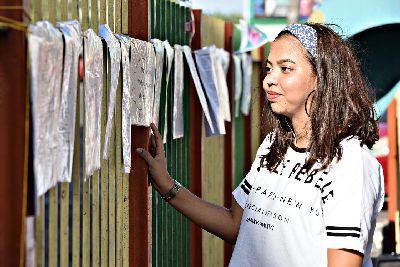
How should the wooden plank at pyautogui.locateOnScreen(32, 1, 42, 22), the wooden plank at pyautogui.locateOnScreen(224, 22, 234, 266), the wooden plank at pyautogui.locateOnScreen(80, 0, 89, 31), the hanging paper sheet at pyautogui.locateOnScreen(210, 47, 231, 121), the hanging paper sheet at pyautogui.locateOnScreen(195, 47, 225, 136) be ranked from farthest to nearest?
the wooden plank at pyautogui.locateOnScreen(224, 22, 234, 266) → the hanging paper sheet at pyautogui.locateOnScreen(210, 47, 231, 121) → the hanging paper sheet at pyautogui.locateOnScreen(195, 47, 225, 136) → the wooden plank at pyautogui.locateOnScreen(80, 0, 89, 31) → the wooden plank at pyautogui.locateOnScreen(32, 1, 42, 22)

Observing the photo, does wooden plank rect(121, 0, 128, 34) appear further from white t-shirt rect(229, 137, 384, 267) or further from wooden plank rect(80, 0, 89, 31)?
white t-shirt rect(229, 137, 384, 267)

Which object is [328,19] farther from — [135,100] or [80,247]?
[80,247]

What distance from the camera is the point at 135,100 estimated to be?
365 cm

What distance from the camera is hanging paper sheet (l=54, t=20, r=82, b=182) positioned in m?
2.73

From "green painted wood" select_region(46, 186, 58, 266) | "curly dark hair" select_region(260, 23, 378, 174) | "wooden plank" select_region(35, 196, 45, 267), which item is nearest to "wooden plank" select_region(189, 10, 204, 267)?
"curly dark hair" select_region(260, 23, 378, 174)

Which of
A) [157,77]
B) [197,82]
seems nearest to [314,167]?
[157,77]

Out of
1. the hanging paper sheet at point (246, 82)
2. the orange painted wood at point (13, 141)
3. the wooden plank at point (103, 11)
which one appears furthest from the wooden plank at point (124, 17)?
the hanging paper sheet at point (246, 82)

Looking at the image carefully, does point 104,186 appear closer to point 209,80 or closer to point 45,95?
point 45,95

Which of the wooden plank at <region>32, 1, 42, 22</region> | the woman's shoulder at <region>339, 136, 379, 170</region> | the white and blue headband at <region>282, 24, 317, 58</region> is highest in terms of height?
the wooden plank at <region>32, 1, 42, 22</region>

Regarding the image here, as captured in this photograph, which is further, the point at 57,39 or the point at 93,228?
the point at 93,228

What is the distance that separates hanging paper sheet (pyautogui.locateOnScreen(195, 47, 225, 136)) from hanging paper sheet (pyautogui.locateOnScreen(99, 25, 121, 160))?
5.50 feet

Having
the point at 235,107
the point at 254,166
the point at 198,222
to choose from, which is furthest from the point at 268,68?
the point at 235,107

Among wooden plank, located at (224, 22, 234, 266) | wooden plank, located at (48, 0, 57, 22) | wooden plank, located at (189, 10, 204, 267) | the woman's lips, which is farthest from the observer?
wooden plank, located at (224, 22, 234, 266)

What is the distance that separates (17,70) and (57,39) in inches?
8.1
